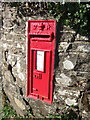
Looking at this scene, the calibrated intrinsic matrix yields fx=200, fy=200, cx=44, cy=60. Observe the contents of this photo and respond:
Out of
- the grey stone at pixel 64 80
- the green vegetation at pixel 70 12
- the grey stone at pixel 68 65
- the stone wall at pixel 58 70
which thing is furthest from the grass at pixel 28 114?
the green vegetation at pixel 70 12

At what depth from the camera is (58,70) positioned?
277cm

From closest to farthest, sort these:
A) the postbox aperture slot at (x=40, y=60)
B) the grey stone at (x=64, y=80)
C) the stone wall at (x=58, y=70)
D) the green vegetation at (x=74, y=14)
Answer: the green vegetation at (x=74, y=14) < the stone wall at (x=58, y=70) < the grey stone at (x=64, y=80) < the postbox aperture slot at (x=40, y=60)

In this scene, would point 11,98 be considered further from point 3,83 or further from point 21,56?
point 21,56

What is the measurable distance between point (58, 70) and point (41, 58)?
0.99 feet

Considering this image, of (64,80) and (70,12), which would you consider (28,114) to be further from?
(70,12)

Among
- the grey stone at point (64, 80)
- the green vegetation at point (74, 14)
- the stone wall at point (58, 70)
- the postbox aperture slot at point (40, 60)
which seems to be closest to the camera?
the green vegetation at point (74, 14)

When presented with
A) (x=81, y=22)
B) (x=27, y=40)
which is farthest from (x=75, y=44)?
(x=27, y=40)

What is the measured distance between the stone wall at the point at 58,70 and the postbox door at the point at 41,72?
0.12 metres

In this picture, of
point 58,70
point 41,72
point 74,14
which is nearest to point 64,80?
point 58,70

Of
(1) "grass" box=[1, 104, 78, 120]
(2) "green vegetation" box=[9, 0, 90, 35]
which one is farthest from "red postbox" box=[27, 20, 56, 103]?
(1) "grass" box=[1, 104, 78, 120]

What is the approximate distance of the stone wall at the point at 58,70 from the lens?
2617 mm

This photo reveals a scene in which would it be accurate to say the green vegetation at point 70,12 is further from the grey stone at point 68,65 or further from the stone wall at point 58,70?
the grey stone at point 68,65

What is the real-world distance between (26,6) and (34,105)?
1.52 metres

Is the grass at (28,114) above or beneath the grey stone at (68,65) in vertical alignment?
beneath
